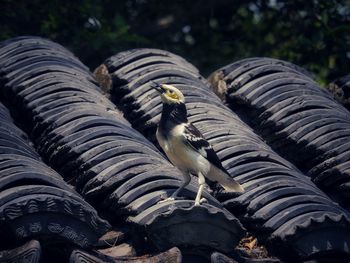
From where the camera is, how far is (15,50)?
6.87 m

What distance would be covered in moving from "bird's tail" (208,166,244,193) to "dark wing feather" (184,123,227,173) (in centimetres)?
5

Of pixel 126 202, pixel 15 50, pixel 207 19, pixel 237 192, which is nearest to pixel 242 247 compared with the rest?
pixel 237 192

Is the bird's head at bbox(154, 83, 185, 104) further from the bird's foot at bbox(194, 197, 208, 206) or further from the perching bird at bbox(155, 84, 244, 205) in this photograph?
the bird's foot at bbox(194, 197, 208, 206)

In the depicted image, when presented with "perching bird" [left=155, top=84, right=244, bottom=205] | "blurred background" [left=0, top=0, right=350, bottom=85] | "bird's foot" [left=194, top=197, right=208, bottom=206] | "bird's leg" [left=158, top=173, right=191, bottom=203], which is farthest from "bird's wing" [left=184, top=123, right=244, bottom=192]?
"blurred background" [left=0, top=0, right=350, bottom=85]

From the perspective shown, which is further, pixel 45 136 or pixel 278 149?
pixel 278 149

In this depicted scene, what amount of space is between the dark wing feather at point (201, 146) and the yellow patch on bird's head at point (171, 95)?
9.2 inches

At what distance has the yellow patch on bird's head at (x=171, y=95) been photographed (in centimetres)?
579

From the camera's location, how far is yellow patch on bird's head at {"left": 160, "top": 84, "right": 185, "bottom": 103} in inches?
228

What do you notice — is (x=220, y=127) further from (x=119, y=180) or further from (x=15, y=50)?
(x=15, y=50)

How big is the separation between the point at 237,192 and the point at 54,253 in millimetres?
1440

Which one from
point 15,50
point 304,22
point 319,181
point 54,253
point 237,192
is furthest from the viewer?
point 304,22

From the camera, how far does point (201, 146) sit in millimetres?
5660

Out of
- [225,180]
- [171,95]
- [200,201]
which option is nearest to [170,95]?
[171,95]

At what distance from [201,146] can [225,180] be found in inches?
11.9
